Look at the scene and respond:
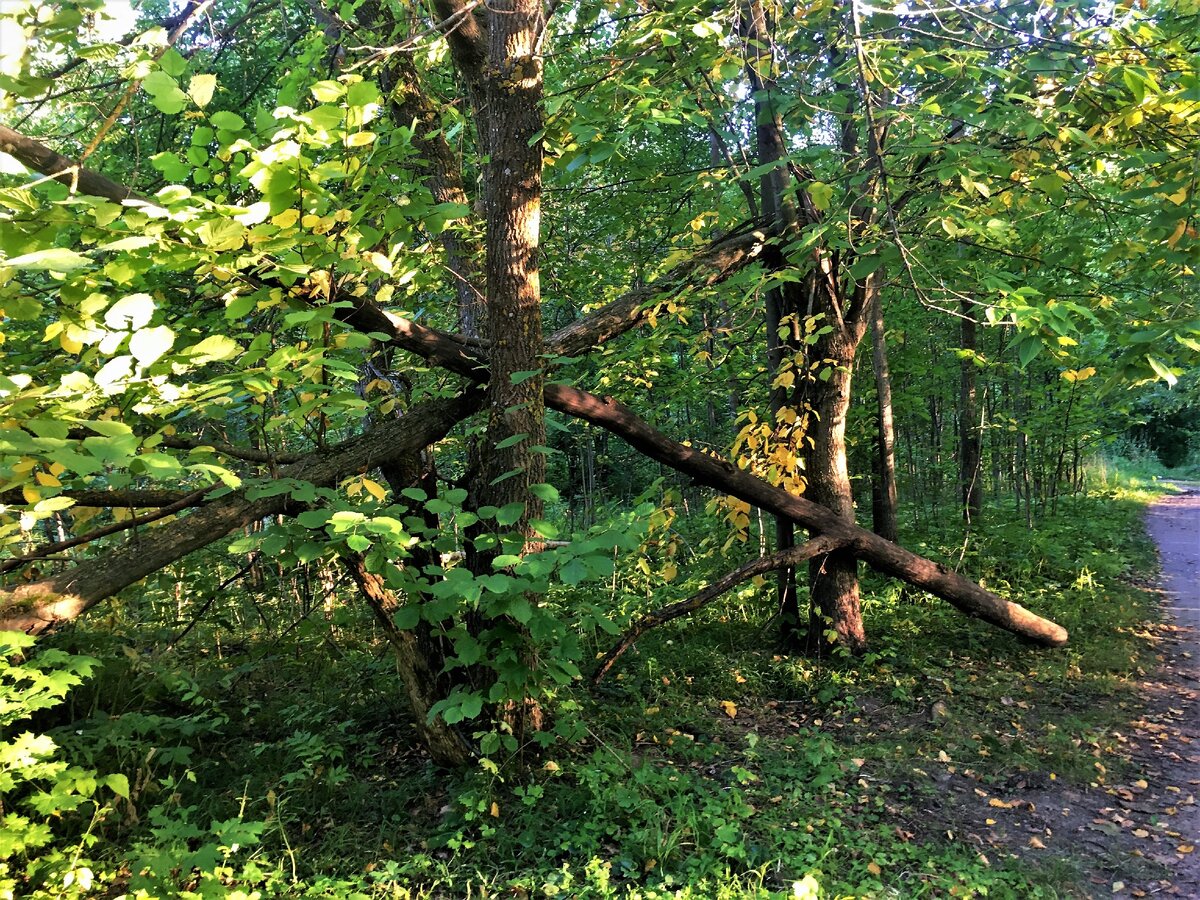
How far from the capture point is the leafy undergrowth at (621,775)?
2828 mm

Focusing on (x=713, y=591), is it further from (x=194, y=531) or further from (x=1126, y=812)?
(x=194, y=531)

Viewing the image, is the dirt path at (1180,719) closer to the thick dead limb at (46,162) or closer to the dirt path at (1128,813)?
the dirt path at (1128,813)

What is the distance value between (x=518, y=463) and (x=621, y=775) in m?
1.76

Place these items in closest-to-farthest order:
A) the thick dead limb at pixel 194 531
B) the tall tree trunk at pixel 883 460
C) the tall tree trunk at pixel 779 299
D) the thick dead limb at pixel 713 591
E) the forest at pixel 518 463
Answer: the forest at pixel 518 463 → the thick dead limb at pixel 194 531 → the thick dead limb at pixel 713 591 → the tall tree trunk at pixel 779 299 → the tall tree trunk at pixel 883 460

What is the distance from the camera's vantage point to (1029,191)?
381 cm

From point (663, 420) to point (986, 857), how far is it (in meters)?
7.23

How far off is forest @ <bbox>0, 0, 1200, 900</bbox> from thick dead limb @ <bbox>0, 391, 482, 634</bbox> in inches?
0.9

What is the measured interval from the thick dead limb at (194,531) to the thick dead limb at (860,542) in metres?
1.50

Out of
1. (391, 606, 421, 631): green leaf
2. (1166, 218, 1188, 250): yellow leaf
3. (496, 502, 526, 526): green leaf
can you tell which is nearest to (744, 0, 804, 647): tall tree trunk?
(1166, 218, 1188, 250): yellow leaf

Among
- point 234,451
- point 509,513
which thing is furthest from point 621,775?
point 234,451

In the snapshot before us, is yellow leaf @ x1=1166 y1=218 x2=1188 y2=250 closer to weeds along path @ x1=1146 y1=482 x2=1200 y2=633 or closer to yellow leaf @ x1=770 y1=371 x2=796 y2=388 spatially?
yellow leaf @ x1=770 y1=371 x2=796 y2=388

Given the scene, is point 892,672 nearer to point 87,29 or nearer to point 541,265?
point 541,265

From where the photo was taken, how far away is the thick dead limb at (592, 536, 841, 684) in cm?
433

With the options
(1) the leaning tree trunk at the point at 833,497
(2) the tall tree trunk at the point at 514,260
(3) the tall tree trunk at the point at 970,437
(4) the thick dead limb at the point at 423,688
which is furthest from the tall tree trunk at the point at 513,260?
(3) the tall tree trunk at the point at 970,437
